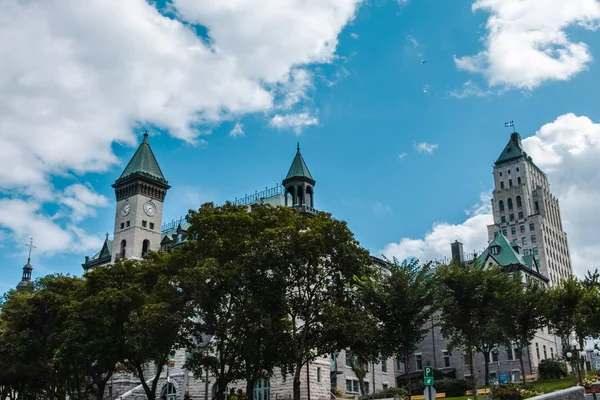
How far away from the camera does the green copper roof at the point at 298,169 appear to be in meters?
71.6

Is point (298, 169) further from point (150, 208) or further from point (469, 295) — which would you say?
point (469, 295)

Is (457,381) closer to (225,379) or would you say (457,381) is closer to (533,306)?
(533,306)

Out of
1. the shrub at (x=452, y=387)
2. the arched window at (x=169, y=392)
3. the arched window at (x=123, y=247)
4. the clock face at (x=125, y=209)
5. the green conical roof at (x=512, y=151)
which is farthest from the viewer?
the green conical roof at (x=512, y=151)

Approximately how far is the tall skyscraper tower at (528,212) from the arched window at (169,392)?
8604 centimetres

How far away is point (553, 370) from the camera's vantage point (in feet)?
234

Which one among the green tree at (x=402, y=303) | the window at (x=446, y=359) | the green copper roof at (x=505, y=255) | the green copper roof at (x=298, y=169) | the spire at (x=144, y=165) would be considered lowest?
the window at (x=446, y=359)

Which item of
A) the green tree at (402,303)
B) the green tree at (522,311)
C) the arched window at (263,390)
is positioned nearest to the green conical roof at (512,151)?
the green tree at (522,311)

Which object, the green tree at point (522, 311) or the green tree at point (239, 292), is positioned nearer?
the green tree at point (239, 292)

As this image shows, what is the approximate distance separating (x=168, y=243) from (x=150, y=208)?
589cm

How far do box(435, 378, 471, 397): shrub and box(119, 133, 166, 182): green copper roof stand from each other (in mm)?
50513

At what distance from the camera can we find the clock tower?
3425 inches

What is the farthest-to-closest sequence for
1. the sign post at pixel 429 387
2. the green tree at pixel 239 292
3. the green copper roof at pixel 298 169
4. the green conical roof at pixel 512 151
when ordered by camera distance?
the green conical roof at pixel 512 151, the green copper roof at pixel 298 169, the green tree at pixel 239 292, the sign post at pixel 429 387

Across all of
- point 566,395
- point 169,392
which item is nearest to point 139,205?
point 169,392

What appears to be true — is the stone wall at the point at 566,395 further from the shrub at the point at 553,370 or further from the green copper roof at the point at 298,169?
the green copper roof at the point at 298,169
